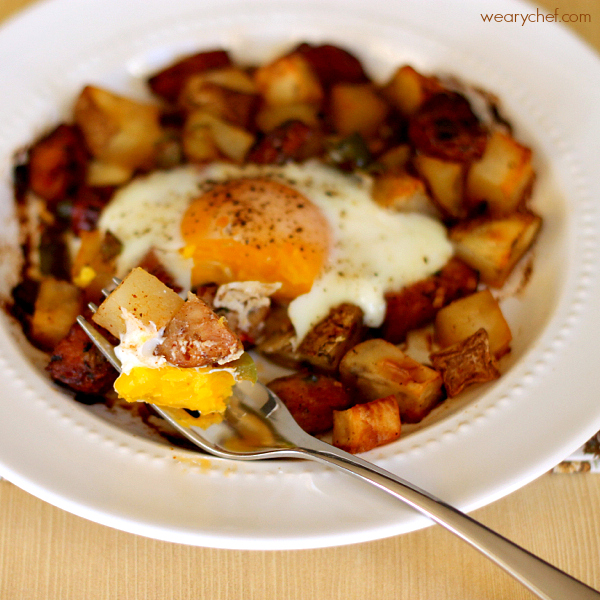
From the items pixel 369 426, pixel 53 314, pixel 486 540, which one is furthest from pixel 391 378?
pixel 53 314

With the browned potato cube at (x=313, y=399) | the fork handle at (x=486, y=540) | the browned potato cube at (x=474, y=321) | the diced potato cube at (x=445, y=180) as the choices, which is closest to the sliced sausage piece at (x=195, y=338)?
the browned potato cube at (x=313, y=399)

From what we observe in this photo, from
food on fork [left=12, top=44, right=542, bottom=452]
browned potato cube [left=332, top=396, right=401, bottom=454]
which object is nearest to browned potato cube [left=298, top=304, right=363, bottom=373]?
food on fork [left=12, top=44, right=542, bottom=452]

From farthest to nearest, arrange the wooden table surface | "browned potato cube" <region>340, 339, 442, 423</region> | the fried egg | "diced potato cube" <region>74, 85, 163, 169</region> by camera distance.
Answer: "diced potato cube" <region>74, 85, 163, 169</region> < the fried egg < "browned potato cube" <region>340, 339, 442, 423</region> < the wooden table surface

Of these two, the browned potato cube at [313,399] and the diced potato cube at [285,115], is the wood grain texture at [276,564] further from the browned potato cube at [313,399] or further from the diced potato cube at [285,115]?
the diced potato cube at [285,115]

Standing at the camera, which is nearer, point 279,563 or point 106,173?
point 279,563

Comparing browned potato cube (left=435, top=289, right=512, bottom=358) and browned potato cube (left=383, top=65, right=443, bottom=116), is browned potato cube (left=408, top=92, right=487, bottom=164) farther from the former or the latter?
browned potato cube (left=435, top=289, right=512, bottom=358)

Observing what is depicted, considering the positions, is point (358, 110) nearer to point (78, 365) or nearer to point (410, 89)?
point (410, 89)
